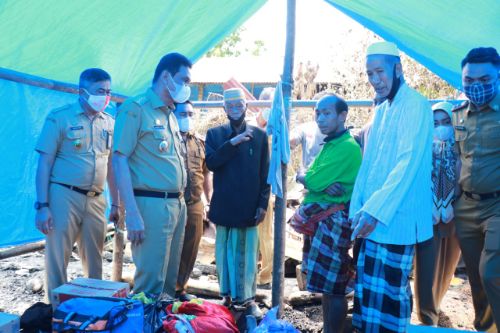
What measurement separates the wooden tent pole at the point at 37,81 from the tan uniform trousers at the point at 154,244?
1444 mm

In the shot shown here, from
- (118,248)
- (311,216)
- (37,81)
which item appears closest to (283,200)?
(311,216)

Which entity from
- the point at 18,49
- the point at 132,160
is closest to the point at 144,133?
the point at 132,160

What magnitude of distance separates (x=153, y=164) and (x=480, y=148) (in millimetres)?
2553

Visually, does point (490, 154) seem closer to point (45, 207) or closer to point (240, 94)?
point (240, 94)

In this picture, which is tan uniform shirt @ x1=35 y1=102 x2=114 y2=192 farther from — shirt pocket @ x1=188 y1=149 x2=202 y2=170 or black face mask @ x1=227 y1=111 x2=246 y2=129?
black face mask @ x1=227 y1=111 x2=246 y2=129

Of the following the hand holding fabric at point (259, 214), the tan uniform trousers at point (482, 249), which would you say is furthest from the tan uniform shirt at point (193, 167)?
the tan uniform trousers at point (482, 249)

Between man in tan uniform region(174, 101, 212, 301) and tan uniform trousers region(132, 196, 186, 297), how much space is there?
129 cm

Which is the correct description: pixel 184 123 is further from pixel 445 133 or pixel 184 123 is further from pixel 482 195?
pixel 482 195

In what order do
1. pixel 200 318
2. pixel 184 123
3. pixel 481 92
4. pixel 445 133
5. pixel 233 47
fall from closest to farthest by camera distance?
pixel 200 318 → pixel 481 92 → pixel 445 133 → pixel 184 123 → pixel 233 47

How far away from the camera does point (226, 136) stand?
4590mm

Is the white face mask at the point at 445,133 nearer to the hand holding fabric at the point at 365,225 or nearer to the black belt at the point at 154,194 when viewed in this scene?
the hand holding fabric at the point at 365,225

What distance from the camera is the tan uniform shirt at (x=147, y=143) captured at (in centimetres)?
342

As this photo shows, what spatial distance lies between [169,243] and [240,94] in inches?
63.2

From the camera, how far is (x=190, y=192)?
4938mm
